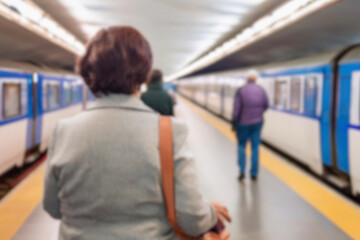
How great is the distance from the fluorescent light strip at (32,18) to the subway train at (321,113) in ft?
12.0

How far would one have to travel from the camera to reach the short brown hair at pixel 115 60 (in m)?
1.16

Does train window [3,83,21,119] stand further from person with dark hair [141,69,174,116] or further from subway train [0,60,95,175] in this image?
person with dark hair [141,69,174,116]

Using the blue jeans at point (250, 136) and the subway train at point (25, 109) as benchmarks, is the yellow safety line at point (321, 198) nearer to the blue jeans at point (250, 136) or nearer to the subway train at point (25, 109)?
the blue jeans at point (250, 136)

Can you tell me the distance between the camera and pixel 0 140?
5410mm

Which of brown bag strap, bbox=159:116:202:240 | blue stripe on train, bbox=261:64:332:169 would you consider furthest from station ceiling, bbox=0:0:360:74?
brown bag strap, bbox=159:116:202:240

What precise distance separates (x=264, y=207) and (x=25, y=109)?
5.16m

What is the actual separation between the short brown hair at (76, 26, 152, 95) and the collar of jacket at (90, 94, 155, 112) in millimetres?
21

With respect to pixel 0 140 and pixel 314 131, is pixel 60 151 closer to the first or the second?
pixel 0 140

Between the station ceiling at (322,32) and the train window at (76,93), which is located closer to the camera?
the station ceiling at (322,32)

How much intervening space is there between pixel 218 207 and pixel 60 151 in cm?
66

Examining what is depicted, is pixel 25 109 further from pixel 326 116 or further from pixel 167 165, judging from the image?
pixel 167 165

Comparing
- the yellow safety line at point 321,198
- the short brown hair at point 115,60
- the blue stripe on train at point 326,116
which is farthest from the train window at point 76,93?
the short brown hair at point 115,60

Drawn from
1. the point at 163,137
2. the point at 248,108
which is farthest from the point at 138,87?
the point at 248,108

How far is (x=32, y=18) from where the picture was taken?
526 cm
